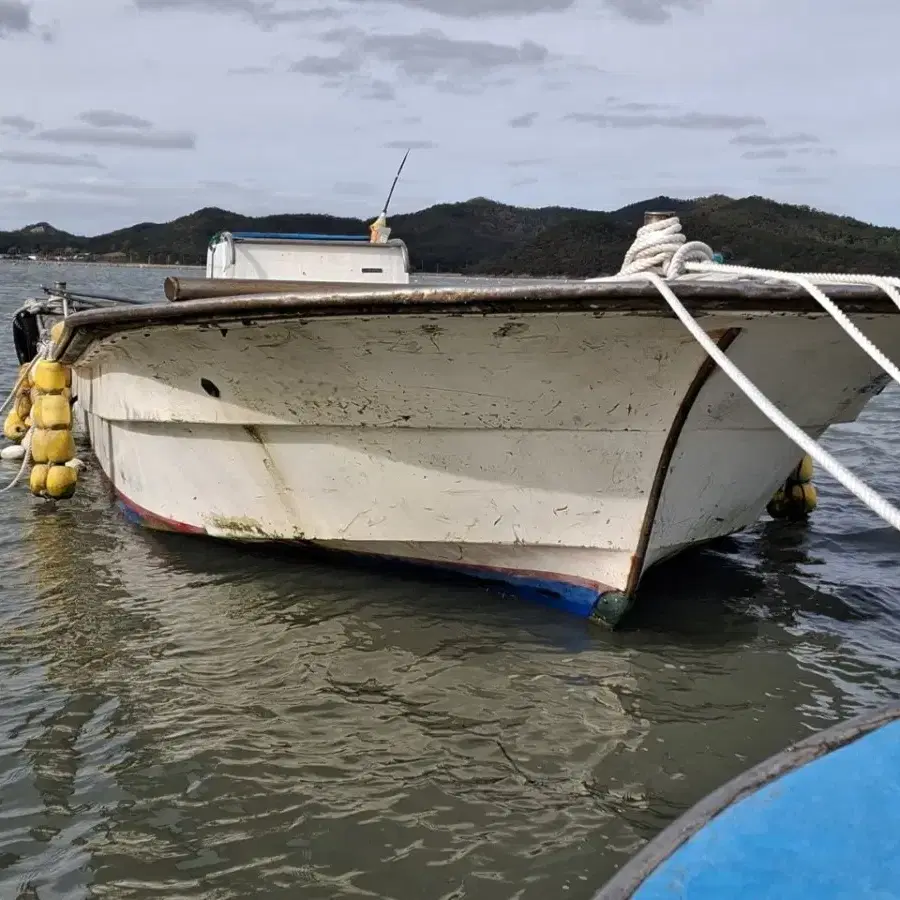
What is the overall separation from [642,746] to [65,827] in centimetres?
190

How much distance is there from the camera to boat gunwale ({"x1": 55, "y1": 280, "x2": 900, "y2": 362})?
3.53 m

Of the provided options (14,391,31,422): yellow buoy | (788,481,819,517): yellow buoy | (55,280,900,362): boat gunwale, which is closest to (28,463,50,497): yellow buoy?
(14,391,31,422): yellow buoy

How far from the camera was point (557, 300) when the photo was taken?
3619mm

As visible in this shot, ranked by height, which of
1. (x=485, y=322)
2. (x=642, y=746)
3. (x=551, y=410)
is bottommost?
(x=642, y=746)

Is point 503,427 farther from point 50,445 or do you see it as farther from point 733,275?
point 50,445

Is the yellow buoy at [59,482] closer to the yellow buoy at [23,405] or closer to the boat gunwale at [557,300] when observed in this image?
A: the boat gunwale at [557,300]

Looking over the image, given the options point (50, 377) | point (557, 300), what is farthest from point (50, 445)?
point (557, 300)

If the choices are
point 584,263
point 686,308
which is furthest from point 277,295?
point 584,263

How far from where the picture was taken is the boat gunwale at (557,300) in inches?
139

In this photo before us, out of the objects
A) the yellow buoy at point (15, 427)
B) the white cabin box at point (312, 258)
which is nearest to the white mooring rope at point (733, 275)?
the white cabin box at point (312, 258)

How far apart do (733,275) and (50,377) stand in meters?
4.64

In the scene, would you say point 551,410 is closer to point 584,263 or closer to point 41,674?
point 41,674

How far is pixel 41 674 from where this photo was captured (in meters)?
3.99

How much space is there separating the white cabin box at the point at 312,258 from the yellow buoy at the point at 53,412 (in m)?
2.06
